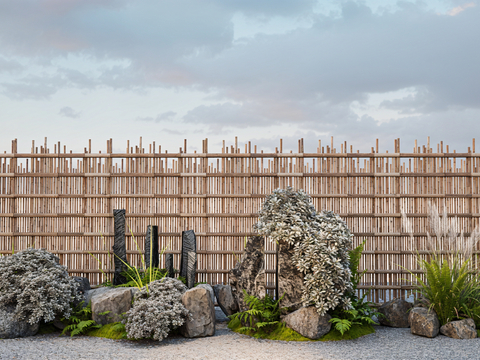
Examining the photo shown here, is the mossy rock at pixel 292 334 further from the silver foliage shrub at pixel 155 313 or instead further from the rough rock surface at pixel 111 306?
the rough rock surface at pixel 111 306

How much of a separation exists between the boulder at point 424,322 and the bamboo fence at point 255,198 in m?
1.02

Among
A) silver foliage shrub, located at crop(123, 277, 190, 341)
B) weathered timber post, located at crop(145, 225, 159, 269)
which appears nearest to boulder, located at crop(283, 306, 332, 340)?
silver foliage shrub, located at crop(123, 277, 190, 341)

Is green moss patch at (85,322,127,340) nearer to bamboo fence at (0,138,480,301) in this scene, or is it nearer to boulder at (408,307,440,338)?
bamboo fence at (0,138,480,301)

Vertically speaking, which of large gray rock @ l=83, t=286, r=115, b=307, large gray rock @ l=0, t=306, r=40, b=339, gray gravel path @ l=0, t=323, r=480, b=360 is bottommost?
gray gravel path @ l=0, t=323, r=480, b=360

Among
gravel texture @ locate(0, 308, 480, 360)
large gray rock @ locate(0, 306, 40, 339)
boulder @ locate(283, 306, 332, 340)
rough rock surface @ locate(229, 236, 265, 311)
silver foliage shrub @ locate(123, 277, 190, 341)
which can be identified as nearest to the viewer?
gravel texture @ locate(0, 308, 480, 360)

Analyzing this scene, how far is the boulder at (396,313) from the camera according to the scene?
5305mm

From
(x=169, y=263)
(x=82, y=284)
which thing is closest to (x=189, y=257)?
(x=169, y=263)

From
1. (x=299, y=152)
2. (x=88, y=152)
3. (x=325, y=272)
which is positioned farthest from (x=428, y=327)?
(x=88, y=152)

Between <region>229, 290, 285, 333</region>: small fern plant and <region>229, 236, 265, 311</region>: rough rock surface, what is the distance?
0.08 m

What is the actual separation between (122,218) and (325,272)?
3.08 m

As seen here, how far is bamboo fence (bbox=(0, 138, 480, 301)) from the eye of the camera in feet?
19.7

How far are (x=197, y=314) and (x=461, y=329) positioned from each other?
3195 millimetres

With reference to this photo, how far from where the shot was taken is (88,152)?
20.5 ft

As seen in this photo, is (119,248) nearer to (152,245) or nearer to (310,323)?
(152,245)
